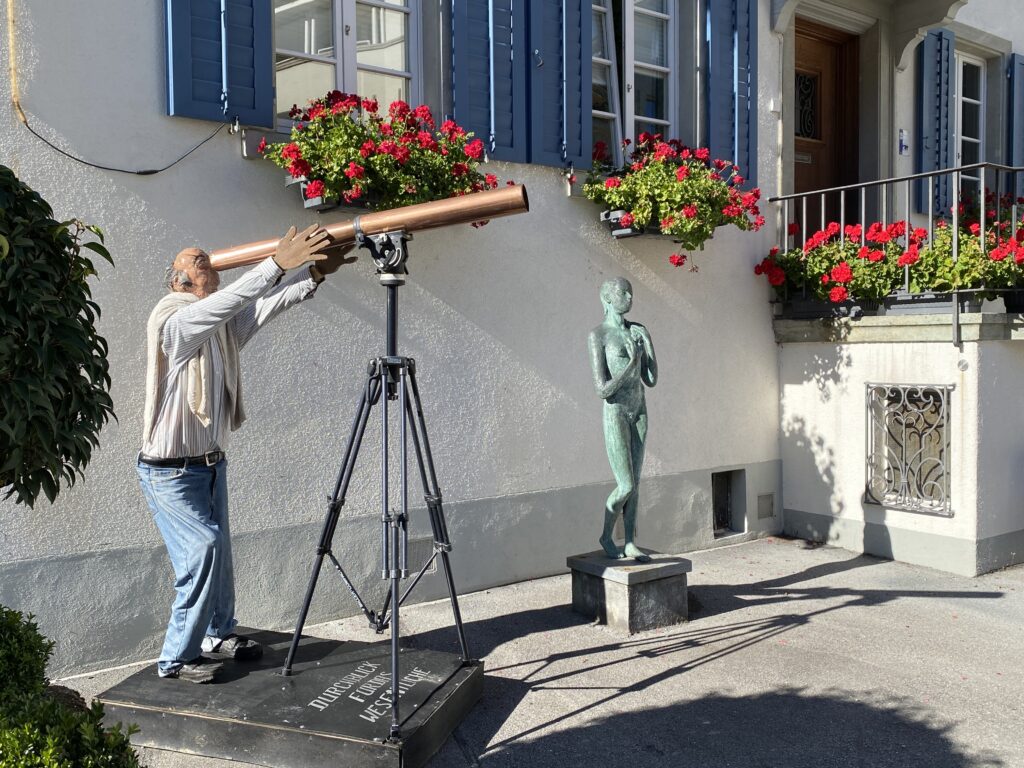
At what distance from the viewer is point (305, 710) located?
12.4 feet

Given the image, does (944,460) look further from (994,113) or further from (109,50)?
(109,50)

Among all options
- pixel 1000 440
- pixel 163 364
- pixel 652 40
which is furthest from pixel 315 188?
pixel 1000 440

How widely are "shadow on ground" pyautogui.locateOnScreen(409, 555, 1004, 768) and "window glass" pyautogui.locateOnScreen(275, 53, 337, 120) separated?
3164 mm

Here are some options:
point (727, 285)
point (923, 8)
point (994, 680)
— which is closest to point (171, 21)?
point (727, 285)

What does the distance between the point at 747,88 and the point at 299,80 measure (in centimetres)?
377

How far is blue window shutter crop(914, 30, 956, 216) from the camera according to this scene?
910cm

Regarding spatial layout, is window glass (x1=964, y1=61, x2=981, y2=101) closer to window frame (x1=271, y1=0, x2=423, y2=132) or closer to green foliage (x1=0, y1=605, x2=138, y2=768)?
window frame (x1=271, y1=0, x2=423, y2=132)

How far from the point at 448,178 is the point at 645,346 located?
57.8 inches

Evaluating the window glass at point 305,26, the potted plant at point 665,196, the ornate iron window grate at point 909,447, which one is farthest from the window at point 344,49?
the ornate iron window grate at point 909,447

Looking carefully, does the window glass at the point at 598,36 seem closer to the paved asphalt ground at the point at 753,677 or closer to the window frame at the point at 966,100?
the paved asphalt ground at the point at 753,677

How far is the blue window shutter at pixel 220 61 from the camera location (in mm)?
4906

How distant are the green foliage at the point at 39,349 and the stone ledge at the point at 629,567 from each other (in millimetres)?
3360

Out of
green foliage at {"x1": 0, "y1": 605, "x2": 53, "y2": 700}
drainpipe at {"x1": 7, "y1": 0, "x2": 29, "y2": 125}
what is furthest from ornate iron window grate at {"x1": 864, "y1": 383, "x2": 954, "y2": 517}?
green foliage at {"x1": 0, "y1": 605, "x2": 53, "y2": 700}

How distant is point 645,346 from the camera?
548cm
